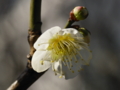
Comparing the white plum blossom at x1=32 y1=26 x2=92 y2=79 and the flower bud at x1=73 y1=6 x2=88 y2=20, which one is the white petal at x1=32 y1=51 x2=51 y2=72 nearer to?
the white plum blossom at x1=32 y1=26 x2=92 y2=79

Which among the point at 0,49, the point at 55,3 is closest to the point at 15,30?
the point at 0,49

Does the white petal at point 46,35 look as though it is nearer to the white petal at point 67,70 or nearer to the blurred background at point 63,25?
the white petal at point 67,70

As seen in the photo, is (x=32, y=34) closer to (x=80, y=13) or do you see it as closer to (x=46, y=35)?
(x=46, y=35)

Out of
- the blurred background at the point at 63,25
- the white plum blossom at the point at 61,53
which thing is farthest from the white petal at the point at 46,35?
the blurred background at the point at 63,25

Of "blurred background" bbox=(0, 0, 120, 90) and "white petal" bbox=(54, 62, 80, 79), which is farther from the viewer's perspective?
"blurred background" bbox=(0, 0, 120, 90)

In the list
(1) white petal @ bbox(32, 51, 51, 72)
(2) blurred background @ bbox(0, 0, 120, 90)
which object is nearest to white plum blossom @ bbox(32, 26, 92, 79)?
(1) white petal @ bbox(32, 51, 51, 72)

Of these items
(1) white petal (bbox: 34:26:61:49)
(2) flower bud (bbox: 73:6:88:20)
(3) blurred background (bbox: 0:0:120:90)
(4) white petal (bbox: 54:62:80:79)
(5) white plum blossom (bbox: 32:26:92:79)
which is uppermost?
(2) flower bud (bbox: 73:6:88:20)

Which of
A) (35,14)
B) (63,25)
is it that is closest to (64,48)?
(35,14)

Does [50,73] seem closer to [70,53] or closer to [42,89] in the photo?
[42,89]
